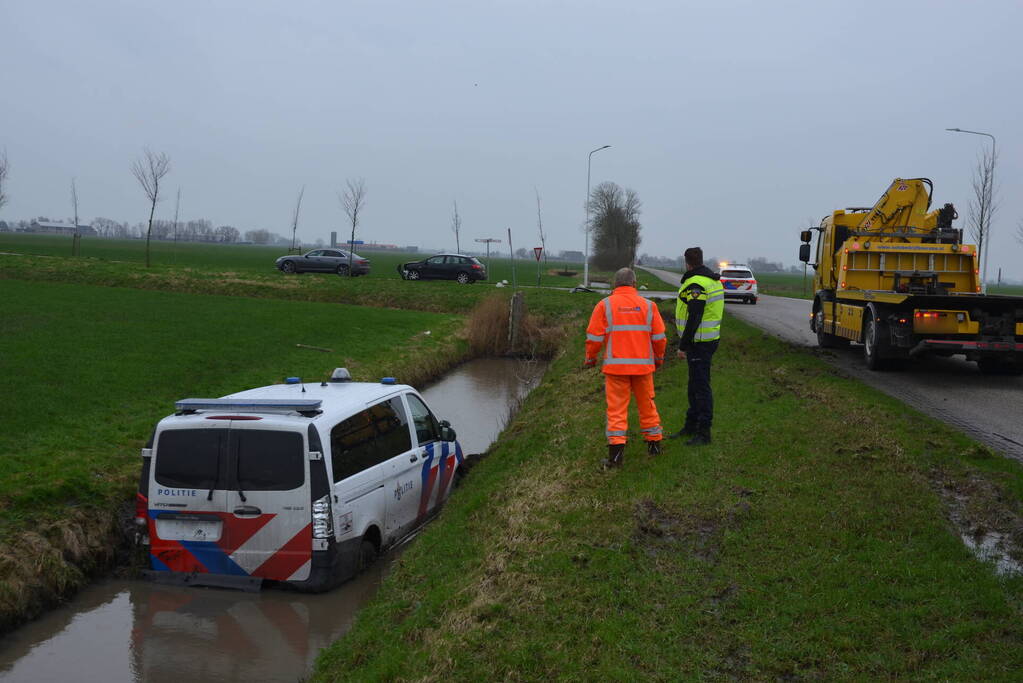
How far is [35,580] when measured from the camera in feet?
24.5

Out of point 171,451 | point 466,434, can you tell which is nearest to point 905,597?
point 171,451

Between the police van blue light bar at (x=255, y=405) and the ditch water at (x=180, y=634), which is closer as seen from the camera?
the ditch water at (x=180, y=634)

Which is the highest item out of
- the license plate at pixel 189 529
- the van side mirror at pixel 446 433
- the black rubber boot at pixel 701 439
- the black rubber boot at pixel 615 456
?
the black rubber boot at pixel 701 439

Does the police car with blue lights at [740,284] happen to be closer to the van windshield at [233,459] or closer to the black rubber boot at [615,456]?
the black rubber boot at [615,456]

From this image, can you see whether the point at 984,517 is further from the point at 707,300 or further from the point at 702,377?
the point at 707,300

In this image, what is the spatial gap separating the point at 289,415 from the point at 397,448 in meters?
1.58

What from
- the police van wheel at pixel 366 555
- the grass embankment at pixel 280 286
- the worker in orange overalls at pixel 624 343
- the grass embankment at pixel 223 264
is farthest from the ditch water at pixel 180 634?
the grass embankment at pixel 223 264

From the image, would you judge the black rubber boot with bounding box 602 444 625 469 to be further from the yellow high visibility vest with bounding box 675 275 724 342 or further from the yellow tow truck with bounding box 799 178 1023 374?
the yellow tow truck with bounding box 799 178 1023 374

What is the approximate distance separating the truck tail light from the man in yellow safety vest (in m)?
3.66

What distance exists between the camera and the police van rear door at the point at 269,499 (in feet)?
23.1

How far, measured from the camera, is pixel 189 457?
7.18 metres

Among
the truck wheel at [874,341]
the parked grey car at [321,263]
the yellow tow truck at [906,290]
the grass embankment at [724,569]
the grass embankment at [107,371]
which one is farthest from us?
the parked grey car at [321,263]

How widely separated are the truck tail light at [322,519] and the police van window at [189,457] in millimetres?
836

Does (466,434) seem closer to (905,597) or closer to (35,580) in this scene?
(35,580)
